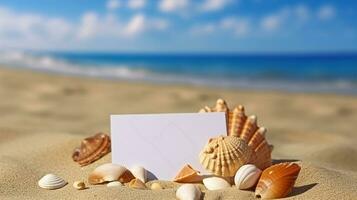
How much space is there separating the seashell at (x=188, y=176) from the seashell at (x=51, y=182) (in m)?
0.45

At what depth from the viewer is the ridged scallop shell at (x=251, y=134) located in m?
2.07

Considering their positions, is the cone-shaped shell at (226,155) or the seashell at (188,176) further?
the seashell at (188,176)

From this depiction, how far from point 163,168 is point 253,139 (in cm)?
39

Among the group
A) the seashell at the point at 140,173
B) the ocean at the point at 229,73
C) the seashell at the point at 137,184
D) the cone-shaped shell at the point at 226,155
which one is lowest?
the seashell at the point at 137,184

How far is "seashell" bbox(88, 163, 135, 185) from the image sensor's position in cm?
198

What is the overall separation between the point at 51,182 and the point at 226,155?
681mm

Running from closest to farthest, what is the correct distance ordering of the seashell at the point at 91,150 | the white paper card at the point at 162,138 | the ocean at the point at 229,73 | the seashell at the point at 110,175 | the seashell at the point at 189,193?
the seashell at the point at 189,193, the seashell at the point at 110,175, the white paper card at the point at 162,138, the seashell at the point at 91,150, the ocean at the point at 229,73

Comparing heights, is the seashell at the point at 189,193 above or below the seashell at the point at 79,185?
below

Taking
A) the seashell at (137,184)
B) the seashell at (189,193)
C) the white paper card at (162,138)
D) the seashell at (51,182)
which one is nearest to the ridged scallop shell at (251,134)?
the white paper card at (162,138)

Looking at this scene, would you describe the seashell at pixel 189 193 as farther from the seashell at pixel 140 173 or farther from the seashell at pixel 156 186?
the seashell at pixel 140 173

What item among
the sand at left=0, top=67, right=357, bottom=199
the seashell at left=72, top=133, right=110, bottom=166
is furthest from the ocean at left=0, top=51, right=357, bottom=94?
the seashell at left=72, top=133, right=110, bottom=166

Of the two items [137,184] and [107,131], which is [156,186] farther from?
[107,131]

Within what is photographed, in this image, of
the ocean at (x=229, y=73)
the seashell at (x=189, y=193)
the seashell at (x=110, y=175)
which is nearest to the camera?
the seashell at (x=189, y=193)

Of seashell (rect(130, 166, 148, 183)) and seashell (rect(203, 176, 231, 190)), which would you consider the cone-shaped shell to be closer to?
seashell (rect(203, 176, 231, 190))
